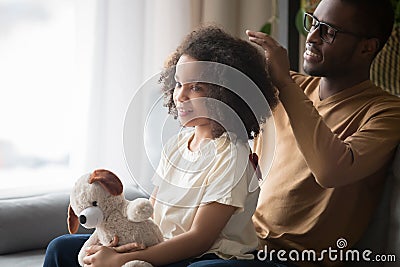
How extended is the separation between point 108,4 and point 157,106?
1017 mm

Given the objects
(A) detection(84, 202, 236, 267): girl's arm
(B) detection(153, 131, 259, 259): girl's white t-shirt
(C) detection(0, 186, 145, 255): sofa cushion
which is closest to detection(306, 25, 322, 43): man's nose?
(B) detection(153, 131, 259, 259): girl's white t-shirt

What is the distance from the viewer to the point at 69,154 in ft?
8.11

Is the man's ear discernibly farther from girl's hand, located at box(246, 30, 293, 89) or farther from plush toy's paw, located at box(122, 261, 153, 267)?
plush toy's paw, located at box(122, 261, 153, 267)

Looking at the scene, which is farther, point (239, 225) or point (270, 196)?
point (270, 196)

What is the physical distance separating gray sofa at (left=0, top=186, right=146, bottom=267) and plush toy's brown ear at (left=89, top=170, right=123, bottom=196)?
0.50 meters

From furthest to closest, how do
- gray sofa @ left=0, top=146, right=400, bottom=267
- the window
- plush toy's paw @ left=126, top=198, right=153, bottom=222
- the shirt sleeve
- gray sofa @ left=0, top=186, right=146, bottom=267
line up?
the window < gray sofa @ left=0, top=186, right=146, bottom=267 < gray sofa @ left=0, top=146, right=400, bottom=267 < the shirt sleeve < plush toy's paw @ left=126, top=198, right=153, bottom=222

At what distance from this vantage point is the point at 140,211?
1.33 metres

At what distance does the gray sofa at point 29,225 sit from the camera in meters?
1.84

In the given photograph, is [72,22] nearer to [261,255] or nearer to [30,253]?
[30,253]

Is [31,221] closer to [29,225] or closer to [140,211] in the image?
[29,225]

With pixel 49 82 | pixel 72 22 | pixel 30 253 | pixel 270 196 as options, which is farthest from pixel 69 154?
pixel 270 196

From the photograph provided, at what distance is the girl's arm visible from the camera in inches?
53.9

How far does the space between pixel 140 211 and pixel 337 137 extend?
1.40 ft

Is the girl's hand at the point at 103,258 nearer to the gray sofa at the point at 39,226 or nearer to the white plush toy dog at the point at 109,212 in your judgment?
the white plush toy dog at the point at 109,212
